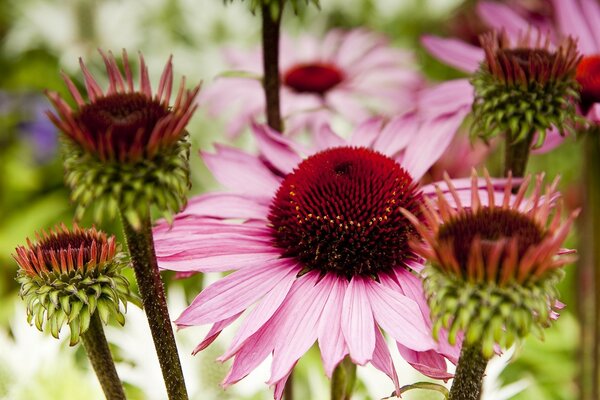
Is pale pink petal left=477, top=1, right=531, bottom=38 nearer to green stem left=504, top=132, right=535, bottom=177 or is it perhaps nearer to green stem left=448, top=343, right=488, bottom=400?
green stem left=504, top=132, right=535, bottom=177

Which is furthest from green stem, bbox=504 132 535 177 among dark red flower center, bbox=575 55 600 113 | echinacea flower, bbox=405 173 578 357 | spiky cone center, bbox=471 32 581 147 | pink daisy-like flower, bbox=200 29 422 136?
pink daisy-like flower, bbox=200 29 422 136

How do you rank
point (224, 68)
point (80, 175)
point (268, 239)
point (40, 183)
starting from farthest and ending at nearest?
point (40, 183) < point (224, 68) < point (268, 239) < point (80, 175)

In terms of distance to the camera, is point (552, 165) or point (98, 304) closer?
point (98, 304)

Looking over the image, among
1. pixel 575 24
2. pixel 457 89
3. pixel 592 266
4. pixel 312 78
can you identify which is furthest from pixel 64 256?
pixel 312 78

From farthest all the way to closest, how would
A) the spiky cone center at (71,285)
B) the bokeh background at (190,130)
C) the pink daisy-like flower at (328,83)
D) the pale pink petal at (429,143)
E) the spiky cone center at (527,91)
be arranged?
the pink daisy-like flower at (328,83), the bokeh background at (190,130), the pale pink petal at (429,143), the spiky cone center at (527,91), the spiky cone center at (71,285)

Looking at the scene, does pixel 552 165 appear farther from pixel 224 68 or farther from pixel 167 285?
pixel 167 285

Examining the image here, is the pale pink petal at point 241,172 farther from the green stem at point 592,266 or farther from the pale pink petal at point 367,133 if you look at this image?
the green stem at point 592,266

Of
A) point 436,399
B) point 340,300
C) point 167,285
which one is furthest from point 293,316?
point 167,285

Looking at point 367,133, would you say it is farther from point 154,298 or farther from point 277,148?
point 154,298

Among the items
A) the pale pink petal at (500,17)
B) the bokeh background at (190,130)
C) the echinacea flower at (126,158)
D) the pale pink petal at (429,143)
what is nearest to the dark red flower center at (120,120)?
the echinacea flower at (126,158)
